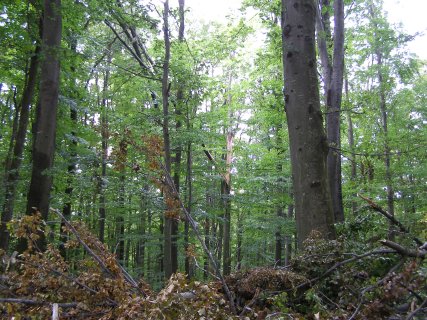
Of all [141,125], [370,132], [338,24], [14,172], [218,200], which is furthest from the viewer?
[370,132]

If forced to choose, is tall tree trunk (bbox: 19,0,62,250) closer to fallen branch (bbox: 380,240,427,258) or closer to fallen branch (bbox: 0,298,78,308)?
fallen branch (bbox: 0,298,78,308)

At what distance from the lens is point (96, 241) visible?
3330mm

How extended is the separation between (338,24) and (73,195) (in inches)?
421

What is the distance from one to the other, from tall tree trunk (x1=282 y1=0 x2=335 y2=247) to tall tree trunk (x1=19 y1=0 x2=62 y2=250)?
16.8 feet

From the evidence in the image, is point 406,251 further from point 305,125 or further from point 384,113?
point 384,113

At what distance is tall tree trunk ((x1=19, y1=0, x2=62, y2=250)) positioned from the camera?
7.19 m

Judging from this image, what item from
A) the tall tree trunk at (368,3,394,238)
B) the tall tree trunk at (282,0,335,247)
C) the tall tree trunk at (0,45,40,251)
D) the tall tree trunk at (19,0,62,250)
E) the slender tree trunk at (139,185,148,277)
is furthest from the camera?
the tall tree trunk at (368,3,394,238)

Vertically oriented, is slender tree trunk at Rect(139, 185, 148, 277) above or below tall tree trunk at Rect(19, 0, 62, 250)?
below

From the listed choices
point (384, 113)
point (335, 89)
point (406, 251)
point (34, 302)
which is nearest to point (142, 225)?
point (335, 89)

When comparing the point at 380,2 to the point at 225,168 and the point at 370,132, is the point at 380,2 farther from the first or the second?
the point at 225,168

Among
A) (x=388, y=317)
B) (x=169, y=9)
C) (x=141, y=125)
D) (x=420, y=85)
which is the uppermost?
(x=420, y=85)

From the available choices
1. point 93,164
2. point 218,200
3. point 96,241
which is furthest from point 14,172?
point 218,200

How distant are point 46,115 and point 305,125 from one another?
553 centimetres

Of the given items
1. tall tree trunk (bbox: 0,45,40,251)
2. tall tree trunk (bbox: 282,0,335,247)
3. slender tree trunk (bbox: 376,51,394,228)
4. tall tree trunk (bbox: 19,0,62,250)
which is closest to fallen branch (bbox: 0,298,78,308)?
tall tree trunk (bbox: 282,0,335,247)
